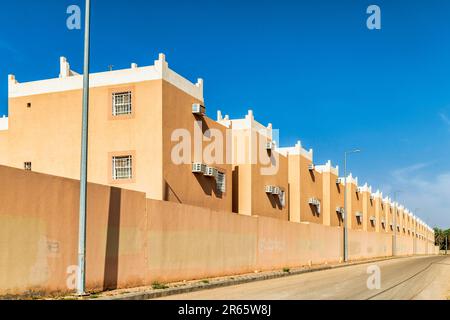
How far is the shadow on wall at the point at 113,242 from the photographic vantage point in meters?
16.7

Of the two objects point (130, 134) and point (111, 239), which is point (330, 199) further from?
point (111, 239)

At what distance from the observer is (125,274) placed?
1753cm

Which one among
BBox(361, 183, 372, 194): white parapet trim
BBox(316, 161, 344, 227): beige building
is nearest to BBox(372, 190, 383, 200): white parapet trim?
BBox(361, 183, 372, 194): white parapet trim

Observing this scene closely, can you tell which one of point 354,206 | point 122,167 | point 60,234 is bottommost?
point 60,234

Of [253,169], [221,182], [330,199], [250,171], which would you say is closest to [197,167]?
[221,182]

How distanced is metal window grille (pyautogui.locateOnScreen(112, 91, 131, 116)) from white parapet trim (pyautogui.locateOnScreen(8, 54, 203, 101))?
1.74 feet

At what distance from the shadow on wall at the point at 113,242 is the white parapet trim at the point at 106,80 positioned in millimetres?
8774

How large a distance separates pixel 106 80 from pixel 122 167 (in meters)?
4.00

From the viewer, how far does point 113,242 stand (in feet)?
56.0

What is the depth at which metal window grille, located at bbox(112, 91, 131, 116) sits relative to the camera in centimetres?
2542

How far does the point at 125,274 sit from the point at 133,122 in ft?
30.0

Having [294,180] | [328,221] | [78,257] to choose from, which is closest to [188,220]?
[78,257]

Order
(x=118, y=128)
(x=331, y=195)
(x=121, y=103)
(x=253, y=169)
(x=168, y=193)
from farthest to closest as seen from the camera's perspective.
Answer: (x=331, y=195), (x=253, y=169), (x=121, y=103), (x=118, y=128), (x=168, y=193)
